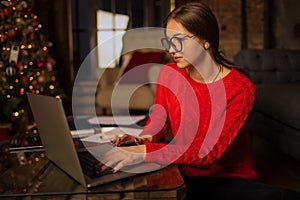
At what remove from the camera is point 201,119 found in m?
1.31

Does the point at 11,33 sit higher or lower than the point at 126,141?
higher

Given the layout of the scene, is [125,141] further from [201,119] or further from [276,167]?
[276,167]

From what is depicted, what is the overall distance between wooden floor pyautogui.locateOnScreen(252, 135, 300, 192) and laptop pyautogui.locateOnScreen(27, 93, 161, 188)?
1523 mm

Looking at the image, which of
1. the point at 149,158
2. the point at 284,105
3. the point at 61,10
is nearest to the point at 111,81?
the point at 61,10

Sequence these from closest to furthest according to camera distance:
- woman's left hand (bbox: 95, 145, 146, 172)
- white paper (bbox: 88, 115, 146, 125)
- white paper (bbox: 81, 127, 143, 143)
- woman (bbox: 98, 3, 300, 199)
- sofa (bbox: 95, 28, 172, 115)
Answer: woman's left hand (bbox: 95, 145, 146, 172) → woman (bbox: 98, 3, 300, 199) → white paper (bbox: 81, 127, 143, 143) → white paper (bbox: 88, 115, 146, 125) → sofa (bbox: 95, 28, 172, 115)

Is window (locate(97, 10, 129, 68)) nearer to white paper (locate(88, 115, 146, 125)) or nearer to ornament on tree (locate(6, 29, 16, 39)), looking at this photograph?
ornament on tree (locate(6, 29, 16, 39))

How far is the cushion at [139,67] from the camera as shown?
4457mm

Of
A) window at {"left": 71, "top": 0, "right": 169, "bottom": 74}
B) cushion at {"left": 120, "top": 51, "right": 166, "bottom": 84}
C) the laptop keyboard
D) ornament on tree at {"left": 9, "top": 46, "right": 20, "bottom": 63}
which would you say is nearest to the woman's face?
the laptop keyboard

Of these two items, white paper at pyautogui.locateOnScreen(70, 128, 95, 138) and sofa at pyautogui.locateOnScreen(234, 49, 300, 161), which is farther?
sofa at pyautogui.locateOnScreen(234, 49, 300, 161)

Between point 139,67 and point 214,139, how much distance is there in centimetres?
355

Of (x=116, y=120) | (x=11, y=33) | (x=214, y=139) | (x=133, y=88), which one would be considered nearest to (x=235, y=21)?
(x=133, y=88)

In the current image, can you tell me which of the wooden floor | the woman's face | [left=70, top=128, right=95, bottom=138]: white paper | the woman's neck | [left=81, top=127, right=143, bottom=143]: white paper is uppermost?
the woman's face

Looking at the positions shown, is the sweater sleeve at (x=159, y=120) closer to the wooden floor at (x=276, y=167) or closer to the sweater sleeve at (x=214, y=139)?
the sweater sleeve at (x=214, y=139)

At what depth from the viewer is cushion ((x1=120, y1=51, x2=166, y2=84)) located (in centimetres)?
446
